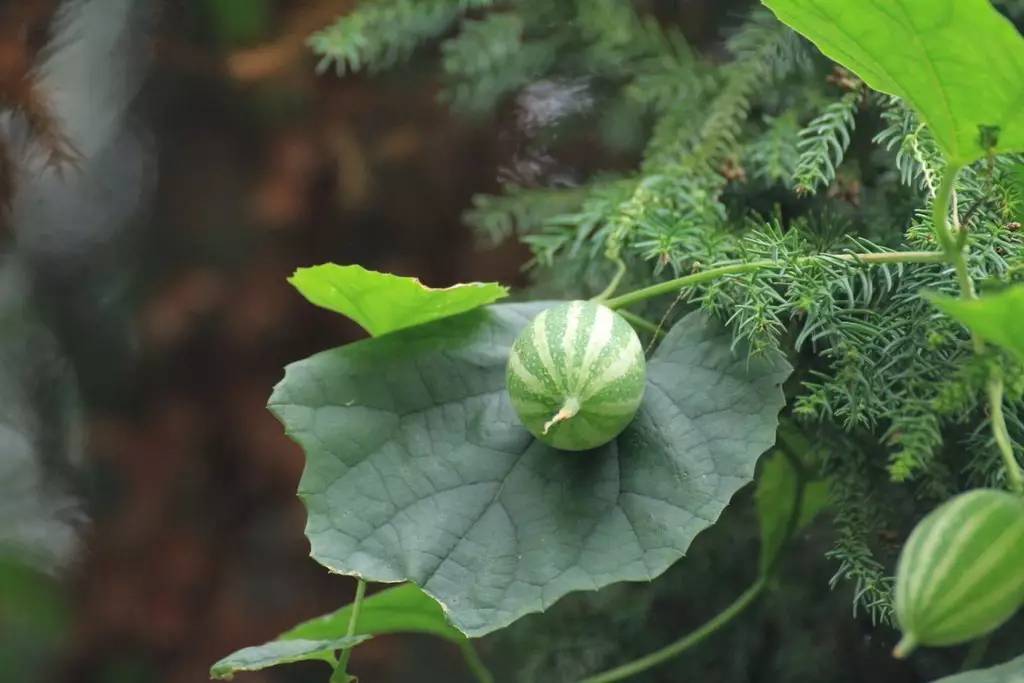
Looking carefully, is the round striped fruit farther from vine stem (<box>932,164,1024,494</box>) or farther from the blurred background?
the blurred background

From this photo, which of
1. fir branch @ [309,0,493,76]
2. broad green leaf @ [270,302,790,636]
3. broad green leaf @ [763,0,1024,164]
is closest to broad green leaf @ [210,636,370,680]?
broad green leaf @ [270,302,790,636]

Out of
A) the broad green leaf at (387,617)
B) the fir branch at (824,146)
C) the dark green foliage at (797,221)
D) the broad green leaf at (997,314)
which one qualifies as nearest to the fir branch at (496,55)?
the dark green foliage at (797,221)

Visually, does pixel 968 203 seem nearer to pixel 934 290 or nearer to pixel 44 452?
pixel 934 290

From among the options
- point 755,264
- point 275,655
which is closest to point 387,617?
point 275,655

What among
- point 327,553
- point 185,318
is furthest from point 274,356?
point 327,553

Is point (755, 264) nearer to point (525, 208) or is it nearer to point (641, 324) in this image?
point (641, 324)

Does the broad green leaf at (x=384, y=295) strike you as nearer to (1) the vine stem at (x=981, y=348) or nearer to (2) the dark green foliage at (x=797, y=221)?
(2) the dark green foliage at (x=797, y=221)
